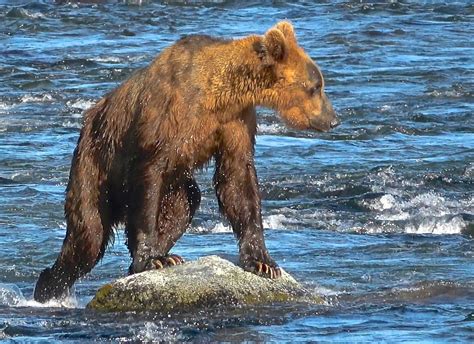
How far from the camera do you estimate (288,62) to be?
859 cm

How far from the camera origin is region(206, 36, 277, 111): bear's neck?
8375mm

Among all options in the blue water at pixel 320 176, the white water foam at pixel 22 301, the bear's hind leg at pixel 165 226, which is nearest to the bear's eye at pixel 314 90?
the bear's hind leg at pixel 165 226

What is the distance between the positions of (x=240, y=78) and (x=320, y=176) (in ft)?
15.5

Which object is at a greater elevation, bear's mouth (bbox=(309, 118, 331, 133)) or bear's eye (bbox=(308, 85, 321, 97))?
bear's eye (bbox=(308, 85, 321, 97))

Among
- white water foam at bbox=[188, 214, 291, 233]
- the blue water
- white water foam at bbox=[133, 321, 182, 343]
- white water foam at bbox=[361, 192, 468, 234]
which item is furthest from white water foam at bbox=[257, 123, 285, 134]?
white water foam at bbox=[133, 321, 182, 343]

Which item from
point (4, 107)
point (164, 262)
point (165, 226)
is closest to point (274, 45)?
point (165, 226)

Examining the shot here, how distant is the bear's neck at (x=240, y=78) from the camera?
330 inches

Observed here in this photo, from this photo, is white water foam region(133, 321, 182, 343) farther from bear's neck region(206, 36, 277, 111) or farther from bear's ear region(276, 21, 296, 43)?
bear's ear region(276, 21, 296, 43)

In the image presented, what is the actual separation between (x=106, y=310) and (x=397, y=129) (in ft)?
24.9

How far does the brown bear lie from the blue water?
1.64 feet

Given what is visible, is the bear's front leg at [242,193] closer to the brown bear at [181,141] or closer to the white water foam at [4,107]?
the brown bear at [181,141]

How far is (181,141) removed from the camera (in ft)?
26.9

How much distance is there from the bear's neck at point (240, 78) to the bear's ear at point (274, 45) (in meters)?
0.06

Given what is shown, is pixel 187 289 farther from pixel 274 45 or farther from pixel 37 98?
pixel 37 98
